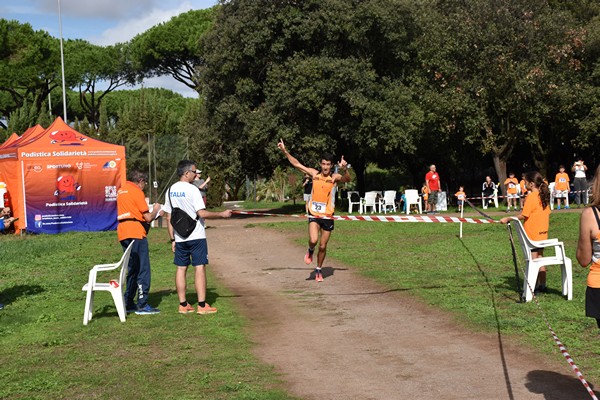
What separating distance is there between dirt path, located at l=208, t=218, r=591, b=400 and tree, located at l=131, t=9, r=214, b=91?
165 ft

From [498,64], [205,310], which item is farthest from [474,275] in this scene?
[498,64]

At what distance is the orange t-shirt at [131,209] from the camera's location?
393 inches

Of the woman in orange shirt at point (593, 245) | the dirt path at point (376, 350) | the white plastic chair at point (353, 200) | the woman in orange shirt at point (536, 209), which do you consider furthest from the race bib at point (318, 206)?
the white plastic chair at point (353, 200)

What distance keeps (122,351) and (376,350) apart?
2585 millimetres

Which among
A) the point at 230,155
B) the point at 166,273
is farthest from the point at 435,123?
the point at 166,273

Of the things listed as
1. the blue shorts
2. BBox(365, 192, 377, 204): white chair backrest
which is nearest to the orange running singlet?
the blue shorts

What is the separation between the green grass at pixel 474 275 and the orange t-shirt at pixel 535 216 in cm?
84

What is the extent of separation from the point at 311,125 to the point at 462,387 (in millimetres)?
25961

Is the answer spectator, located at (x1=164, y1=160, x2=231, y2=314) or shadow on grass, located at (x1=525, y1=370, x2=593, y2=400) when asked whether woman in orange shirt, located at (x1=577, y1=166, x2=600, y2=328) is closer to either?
shadow on grass, located at (x1=525, y1=370, x2=593, y2=400)

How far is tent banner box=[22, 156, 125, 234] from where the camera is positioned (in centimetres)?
2545

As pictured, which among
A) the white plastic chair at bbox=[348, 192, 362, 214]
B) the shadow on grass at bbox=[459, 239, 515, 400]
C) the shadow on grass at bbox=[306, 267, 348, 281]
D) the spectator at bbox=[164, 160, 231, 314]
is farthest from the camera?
the white plastic chair at bbox=[348, 192, 362, 214]

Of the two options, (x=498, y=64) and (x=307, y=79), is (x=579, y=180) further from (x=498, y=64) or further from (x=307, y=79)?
(x=307, y=79)

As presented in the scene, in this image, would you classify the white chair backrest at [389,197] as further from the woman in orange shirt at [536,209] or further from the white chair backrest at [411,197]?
the woman in orange shirt at [536,209]

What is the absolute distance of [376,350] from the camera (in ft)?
25.2
